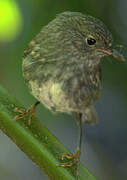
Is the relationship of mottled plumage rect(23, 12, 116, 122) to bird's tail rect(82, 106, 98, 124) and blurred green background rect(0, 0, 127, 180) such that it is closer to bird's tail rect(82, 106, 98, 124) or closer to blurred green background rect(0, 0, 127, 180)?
blurred green background rect(0, 0, 127, 180)

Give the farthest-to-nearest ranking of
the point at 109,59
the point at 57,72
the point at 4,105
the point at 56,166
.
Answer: the point at 109,59, the point at 57,72, the point at 4,105, the point at 56,166

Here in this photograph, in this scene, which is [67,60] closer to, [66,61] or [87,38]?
[66,61]

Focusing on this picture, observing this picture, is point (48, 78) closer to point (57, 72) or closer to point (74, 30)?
point (57, 72)

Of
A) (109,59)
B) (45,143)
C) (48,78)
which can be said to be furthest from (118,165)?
(45,143)

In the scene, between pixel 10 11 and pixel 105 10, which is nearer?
pixel 10 11

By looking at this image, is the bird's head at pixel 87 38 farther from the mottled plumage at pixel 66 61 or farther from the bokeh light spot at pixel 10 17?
the bokeh light spot at pixel 10 17

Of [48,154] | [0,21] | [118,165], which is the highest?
[0,21]

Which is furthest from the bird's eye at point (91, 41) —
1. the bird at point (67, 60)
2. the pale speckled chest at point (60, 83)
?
the pale speckled chest at point (60, 83)
